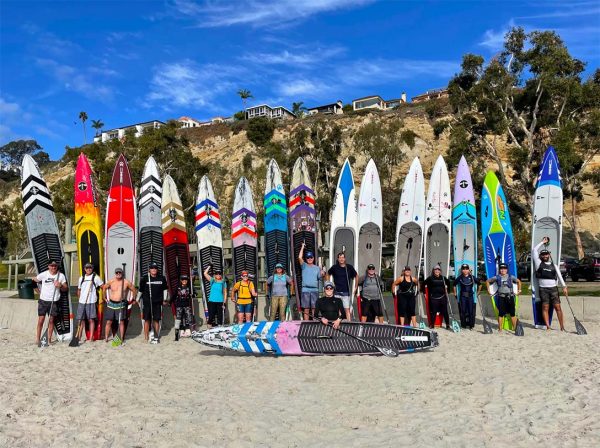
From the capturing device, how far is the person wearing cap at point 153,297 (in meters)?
8.33

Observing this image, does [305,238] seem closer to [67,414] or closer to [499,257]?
[499,257]

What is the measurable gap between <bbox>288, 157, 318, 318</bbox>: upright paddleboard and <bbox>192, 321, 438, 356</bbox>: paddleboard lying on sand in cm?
286

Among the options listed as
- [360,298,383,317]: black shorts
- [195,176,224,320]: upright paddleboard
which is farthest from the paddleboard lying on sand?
[195,176,224,320]: upright paddleboard

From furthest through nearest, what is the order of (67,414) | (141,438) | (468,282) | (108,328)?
(468,282) → (108,328) → (67,414) → (141,438)

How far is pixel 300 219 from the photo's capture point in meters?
11.0

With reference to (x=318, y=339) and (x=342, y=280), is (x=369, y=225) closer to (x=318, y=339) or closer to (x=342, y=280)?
(x=342, y=280)

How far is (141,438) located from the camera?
4.00 metres

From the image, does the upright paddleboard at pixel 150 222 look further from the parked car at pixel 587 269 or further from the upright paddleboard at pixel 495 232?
the parked car at pixel 587 269

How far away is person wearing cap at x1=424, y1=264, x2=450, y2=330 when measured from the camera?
901cm

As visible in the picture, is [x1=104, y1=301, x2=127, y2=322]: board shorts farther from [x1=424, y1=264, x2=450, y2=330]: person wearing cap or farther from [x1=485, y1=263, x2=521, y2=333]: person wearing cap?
[x1=485, y1=263, x2=521, y2=333]: person wearing cap

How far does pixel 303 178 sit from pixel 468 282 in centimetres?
442

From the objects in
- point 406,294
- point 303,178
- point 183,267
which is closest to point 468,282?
point 406,294

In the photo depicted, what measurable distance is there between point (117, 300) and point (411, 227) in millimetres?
6369

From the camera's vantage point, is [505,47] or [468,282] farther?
[505,47]
